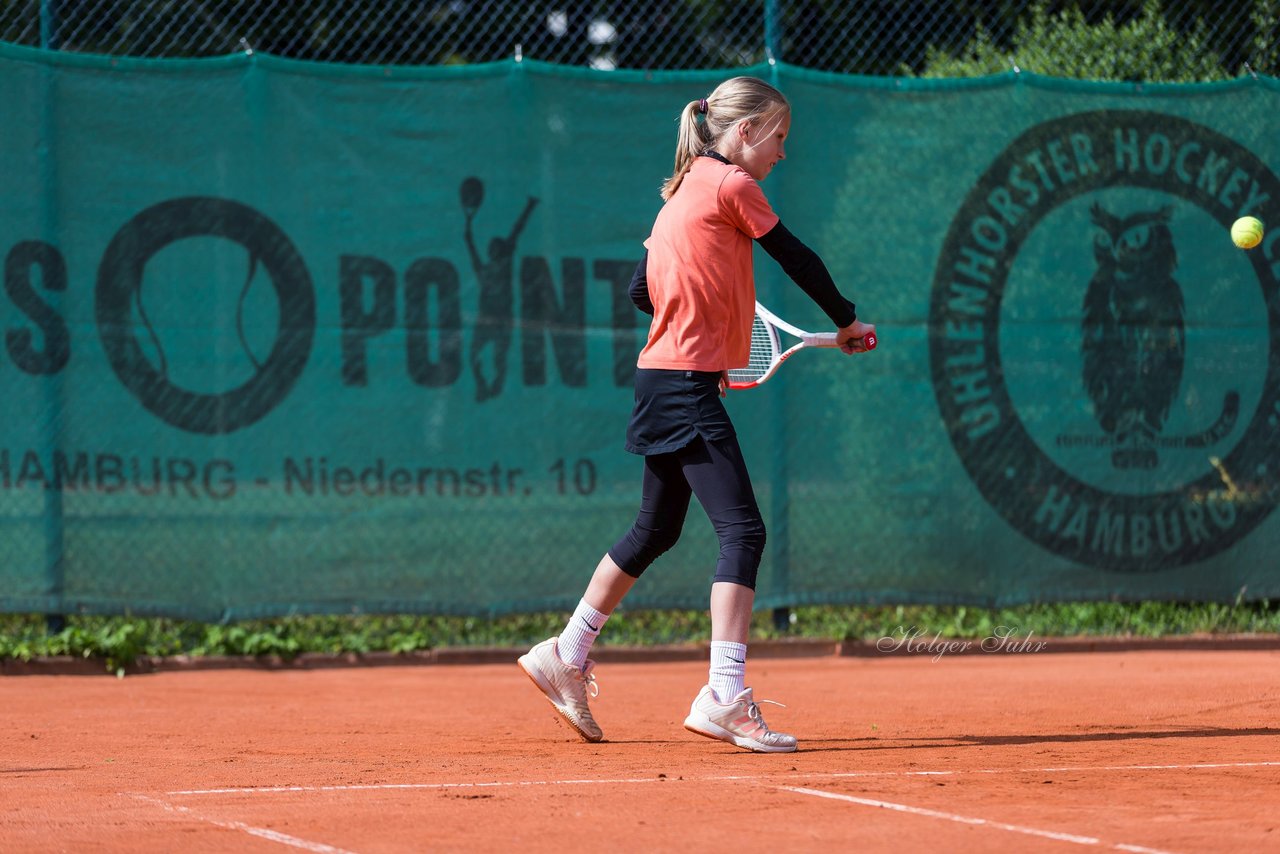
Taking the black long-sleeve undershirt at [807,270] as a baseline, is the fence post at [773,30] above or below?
above

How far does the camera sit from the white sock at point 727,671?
412cm

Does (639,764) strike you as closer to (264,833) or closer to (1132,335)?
(264,833)

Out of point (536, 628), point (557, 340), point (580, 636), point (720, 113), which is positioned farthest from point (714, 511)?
point (536, 628)

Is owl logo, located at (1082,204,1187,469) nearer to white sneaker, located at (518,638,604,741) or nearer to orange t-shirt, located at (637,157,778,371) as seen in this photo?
orange t-shirt, located at (637,157,778,371)

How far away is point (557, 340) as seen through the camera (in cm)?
667

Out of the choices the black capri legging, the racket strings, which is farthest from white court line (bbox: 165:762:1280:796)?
the racket strings

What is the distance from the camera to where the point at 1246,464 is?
7133mm

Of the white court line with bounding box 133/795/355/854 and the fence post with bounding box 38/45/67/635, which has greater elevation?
the fence post with bounding box 38/45/67/635

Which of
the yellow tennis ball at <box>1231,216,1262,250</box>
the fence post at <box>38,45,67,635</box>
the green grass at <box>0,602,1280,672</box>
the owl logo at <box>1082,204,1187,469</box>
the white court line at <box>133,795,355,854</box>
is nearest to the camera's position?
the white court line at <box>133,795,355,854</box>

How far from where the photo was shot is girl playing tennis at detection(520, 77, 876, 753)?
417 cm

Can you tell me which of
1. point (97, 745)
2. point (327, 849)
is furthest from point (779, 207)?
point (327, 849)

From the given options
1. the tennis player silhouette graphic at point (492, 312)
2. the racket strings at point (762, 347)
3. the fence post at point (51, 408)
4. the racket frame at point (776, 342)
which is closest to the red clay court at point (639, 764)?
the fence post at point (51, 408)

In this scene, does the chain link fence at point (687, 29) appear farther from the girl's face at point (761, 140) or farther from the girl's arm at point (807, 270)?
the girl's arm at point (807, 270)

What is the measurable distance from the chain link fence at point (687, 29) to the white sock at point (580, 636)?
311 cm
